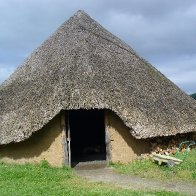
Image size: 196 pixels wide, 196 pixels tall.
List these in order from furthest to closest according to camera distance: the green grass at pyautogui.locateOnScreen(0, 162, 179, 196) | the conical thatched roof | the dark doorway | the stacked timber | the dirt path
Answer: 1. the dark doorway
2. the stacked timber
3. the conical thatched roof
4. the dirt path
5. the green grass at pyautogui.locateOnScreen(0, 162, 179, 196)

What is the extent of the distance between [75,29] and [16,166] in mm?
7147

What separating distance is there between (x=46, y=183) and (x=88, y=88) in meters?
4.49

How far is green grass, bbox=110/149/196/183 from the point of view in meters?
14.2

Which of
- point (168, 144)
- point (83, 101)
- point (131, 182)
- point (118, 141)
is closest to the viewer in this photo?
point (131, 182)

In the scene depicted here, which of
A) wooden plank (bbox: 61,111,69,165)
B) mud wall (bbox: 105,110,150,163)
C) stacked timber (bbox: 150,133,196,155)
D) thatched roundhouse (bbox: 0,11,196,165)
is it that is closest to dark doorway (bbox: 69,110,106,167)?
thatched roundhouse (bbox: 0,11,196,165)

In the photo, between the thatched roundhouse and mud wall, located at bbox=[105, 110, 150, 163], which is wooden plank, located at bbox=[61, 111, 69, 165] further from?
mud wall, located at bbox=[105, 110, 150, 163]

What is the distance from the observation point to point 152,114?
17516 millimetres

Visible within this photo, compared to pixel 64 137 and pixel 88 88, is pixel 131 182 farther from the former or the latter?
pixel 88 88

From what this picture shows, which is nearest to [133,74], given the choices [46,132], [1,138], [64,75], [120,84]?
[120,84]

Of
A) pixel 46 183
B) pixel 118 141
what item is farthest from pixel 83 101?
pixel 46 183

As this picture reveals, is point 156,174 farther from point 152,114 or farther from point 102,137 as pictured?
point 102,137

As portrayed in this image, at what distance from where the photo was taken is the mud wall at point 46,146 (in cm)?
1670

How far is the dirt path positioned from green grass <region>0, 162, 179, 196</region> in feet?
1.60

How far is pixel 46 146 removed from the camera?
1680 centimetres
